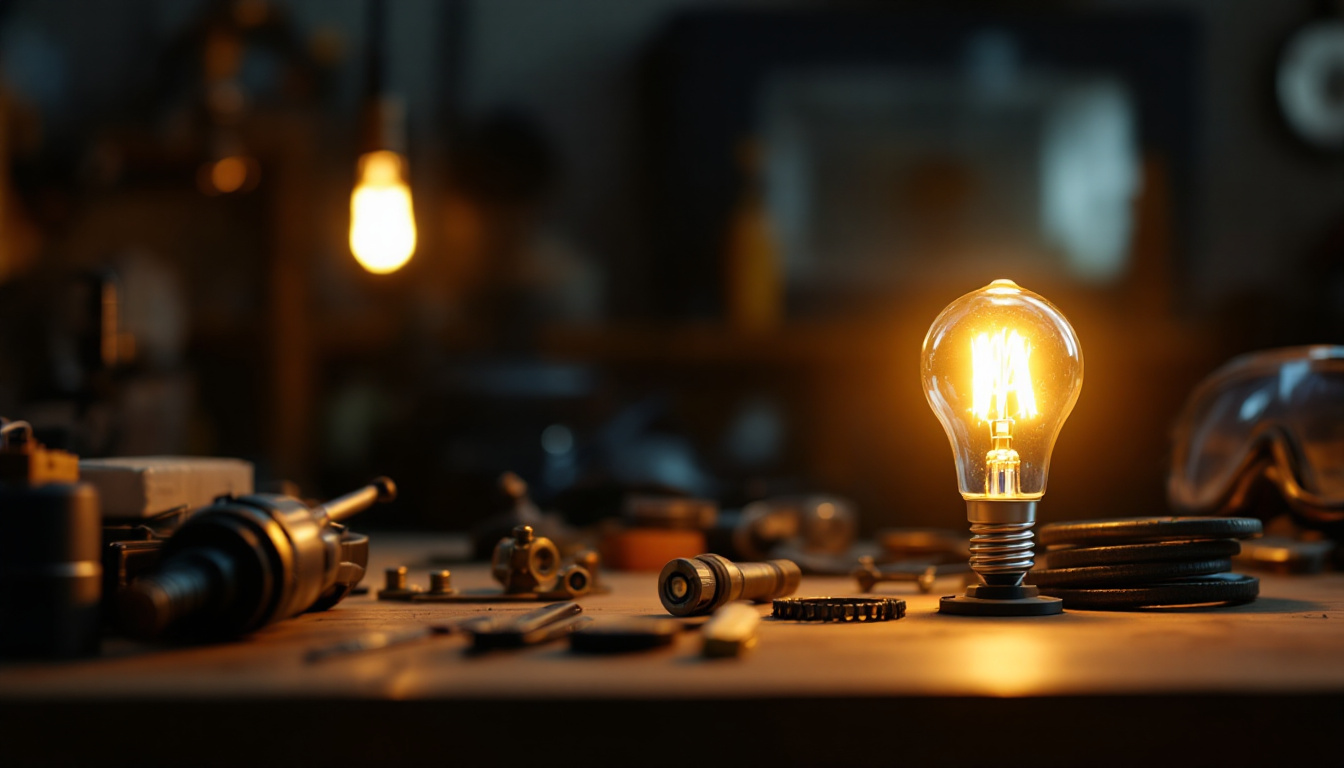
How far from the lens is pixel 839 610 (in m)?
0.82

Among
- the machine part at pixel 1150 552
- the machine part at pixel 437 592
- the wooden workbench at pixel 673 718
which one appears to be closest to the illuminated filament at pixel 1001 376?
the machine part at pixel 1150 552

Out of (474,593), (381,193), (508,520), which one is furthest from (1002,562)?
(381,193)

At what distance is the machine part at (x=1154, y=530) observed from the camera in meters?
0.86

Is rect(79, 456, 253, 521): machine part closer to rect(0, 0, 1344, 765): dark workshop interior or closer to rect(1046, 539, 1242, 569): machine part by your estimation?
rect(1046, 539, 1242, 569): machine part

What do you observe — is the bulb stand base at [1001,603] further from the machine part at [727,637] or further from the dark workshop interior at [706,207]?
the dark workshop interior at [706,207]

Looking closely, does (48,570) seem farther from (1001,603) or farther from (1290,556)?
(1290,556)

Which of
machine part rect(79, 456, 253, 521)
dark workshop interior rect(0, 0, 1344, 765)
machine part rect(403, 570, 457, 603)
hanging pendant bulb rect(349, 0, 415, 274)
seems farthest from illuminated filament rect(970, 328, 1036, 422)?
dark workshop interior rect(0, 0, 1344, 765)

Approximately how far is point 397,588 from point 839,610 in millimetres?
373

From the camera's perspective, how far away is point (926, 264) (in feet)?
9.58

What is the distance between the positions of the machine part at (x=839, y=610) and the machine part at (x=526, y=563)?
0.68ft

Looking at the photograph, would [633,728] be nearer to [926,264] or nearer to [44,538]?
[44,538]

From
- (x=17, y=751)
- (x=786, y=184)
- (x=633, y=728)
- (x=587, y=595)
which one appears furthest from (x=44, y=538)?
(x=786, y=184)

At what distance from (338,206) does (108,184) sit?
0.51 metres

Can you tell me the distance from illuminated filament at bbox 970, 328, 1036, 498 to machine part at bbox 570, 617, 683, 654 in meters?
0.33
